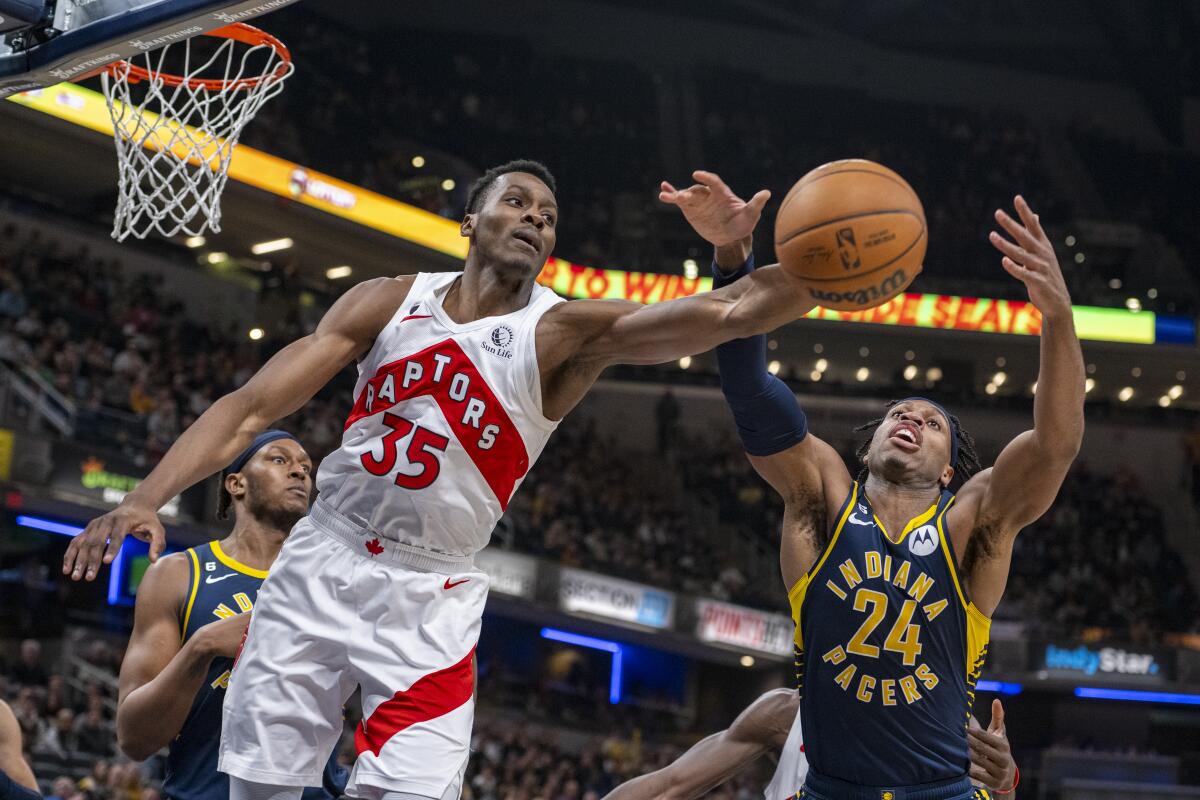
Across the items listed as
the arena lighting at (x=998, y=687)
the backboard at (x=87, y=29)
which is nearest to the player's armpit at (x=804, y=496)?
the backboard at (x=87, y=29)

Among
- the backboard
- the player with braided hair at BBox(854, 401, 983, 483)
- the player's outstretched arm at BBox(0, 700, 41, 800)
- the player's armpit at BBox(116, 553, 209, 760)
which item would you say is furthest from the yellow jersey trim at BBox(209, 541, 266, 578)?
the player with braided hair at BBox(854, 401, 983, 483)

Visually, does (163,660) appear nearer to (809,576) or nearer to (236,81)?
(809,576)

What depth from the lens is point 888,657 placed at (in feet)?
14.1

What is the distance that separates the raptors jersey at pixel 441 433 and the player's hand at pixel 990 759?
1.67m

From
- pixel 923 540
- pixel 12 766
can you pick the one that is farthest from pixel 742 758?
pixel 12 766

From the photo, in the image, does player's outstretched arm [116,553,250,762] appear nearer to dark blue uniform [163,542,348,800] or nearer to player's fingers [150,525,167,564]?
dark blue uniform [163,542,348,800]

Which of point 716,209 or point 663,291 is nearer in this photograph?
point 716,209

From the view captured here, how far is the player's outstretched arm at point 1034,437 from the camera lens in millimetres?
4066

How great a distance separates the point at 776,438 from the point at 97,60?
283 cm

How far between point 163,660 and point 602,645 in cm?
2072

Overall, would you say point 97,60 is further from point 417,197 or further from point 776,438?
point 417,197

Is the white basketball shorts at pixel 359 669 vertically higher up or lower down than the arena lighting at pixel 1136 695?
lower down

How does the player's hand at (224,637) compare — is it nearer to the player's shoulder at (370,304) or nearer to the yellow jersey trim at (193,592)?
the yellow jersey trim at (193,592)

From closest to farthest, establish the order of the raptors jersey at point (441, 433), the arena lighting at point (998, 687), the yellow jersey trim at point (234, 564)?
the raptors jersey at point (441, 433)
the yellow jersey trim at point (234, 564)
the arena lighting at point (998, 687)
